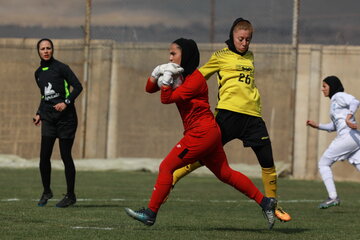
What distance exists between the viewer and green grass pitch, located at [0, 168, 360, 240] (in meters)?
8.60

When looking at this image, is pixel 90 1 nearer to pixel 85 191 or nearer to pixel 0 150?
pixel 0 150

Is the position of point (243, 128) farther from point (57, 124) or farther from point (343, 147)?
point (343, 147)

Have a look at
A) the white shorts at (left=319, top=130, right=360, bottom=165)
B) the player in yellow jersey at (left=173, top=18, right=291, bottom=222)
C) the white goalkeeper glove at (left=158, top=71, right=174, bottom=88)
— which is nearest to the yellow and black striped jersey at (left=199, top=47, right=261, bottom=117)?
the player in yellow jersey at (left=173, top=18, right=291, bottom=222)

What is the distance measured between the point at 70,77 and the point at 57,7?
35.5 feet

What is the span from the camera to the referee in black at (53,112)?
11.6m

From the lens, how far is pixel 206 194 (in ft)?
49.1

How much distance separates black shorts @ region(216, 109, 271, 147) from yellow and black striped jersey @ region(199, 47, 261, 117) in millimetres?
66

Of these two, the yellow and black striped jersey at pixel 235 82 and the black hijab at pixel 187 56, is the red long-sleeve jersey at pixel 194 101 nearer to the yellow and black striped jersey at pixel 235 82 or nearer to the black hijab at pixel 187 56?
the black hijab at pixel 187 56

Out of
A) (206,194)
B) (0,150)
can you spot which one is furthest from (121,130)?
(206,194)

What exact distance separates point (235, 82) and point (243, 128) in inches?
19.5

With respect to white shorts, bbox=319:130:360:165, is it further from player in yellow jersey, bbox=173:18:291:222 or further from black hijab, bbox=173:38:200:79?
black hijab, bbox=173:38:200:79

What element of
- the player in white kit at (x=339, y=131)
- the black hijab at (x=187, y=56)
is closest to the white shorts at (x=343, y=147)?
the player in white kit at (x=339, y=131)

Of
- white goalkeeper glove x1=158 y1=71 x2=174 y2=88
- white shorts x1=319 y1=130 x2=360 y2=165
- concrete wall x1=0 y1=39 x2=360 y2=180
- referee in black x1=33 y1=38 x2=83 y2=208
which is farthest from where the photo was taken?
concrete wall x1=0 y1=39 x2=360 y2=180

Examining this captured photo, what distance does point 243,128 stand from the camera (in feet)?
31.0
